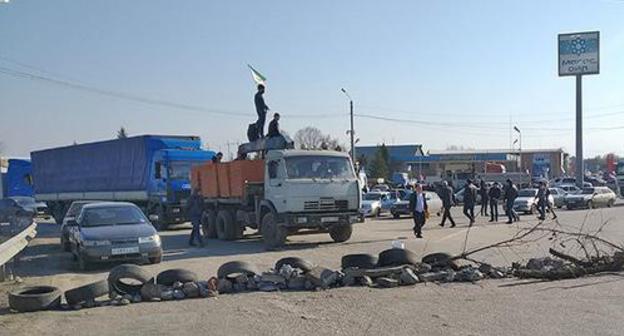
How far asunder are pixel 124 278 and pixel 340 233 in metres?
10.5

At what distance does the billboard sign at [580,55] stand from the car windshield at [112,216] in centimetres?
4591

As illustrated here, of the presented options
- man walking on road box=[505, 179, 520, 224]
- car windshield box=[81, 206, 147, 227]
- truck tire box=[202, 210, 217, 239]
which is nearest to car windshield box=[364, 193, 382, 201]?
man walking on road box=[505, 179, 520, 224]

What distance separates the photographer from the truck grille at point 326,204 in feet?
60.7

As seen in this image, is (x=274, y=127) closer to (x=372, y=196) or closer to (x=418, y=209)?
(x=418, y=209)

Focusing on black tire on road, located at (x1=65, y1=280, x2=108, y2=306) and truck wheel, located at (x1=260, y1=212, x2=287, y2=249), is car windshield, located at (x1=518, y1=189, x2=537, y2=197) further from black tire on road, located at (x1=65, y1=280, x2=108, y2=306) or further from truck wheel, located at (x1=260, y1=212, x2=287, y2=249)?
black tire on road, located at (x1=65, y1=280, x2=108, y2=306)

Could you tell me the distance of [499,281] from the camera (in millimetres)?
11547

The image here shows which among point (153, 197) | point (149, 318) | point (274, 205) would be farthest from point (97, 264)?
point (153, 197)

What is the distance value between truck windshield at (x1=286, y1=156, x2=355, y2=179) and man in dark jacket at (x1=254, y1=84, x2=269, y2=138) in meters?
2.96

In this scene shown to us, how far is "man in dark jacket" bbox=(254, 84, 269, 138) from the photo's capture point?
21.3 meters

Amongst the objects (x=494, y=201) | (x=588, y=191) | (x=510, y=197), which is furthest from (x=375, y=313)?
(x=588, y=191)

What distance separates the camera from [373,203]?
3688 cm

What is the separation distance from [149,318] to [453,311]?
4093mm

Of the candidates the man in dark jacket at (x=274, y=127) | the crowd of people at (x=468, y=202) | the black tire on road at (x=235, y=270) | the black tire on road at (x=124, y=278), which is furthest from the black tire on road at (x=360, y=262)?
the man in dark jacket at (x=274, y=127)

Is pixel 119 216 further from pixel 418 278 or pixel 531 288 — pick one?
pixel 531 288
